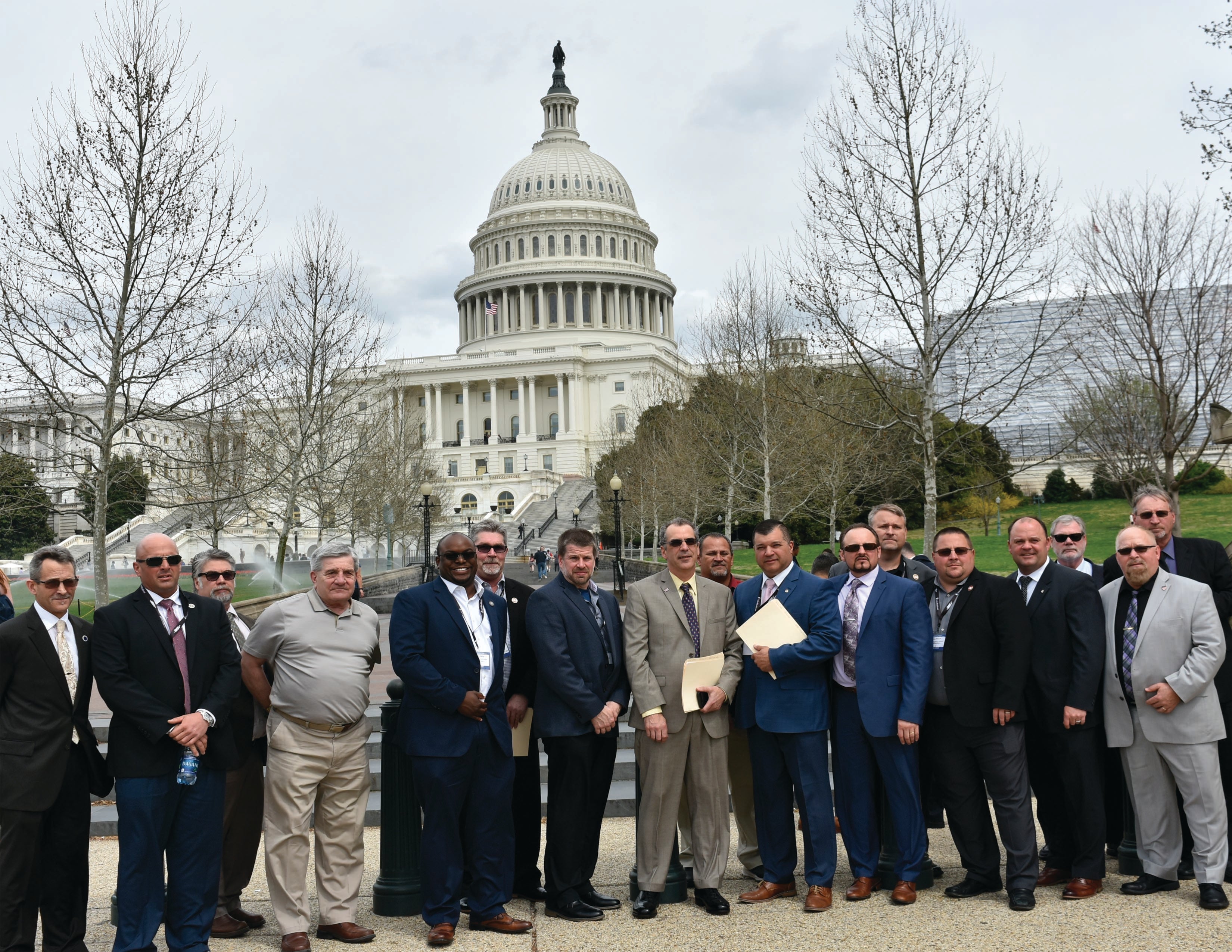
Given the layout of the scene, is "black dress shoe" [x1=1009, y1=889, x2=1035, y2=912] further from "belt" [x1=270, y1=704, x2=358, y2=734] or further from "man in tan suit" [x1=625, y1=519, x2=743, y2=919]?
"belt" [x1=270, y1=704, x2=358, y2=734]

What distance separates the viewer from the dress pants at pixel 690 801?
643 cm

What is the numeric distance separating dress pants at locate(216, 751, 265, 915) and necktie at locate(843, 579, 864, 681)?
357 cm

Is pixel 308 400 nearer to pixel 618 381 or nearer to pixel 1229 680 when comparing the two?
pixel 1229 680

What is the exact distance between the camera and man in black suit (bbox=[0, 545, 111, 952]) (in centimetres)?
545

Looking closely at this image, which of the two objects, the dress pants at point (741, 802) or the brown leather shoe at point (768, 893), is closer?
the brown leather shoe at point (768, 893)

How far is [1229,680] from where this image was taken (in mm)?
6648

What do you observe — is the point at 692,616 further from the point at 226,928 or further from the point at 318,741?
the point at 226,928

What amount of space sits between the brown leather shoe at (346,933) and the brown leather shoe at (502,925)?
0.56 m

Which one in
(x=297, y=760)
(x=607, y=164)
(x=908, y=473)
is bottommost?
(x=297, y=760)

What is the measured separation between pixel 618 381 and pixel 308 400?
244ft

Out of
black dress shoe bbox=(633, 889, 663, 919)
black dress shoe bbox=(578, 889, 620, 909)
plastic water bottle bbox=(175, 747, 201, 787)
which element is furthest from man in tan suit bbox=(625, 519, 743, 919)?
plastic water bottle bbox=(175, 747, 201, 787)

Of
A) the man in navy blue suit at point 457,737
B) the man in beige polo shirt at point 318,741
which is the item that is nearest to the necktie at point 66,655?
the man in beige polo shirt at point 318,741

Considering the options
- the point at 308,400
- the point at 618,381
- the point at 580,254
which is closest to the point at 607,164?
the point at 580,254

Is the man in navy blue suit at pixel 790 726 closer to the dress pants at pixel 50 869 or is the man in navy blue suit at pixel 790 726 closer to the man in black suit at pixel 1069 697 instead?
the man in black suit at pixel 1069 697
